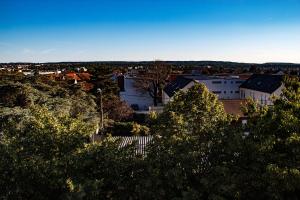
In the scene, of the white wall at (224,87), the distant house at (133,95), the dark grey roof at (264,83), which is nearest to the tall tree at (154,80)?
the distant house at (133,95)

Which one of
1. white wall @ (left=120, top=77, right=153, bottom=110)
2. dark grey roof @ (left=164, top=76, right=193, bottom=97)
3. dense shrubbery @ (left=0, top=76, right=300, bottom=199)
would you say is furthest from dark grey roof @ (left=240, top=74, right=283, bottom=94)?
dense shrubbery @ (left=0, top=76, right=300, bottom=199)

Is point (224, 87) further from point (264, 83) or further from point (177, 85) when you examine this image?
point (177, 85)

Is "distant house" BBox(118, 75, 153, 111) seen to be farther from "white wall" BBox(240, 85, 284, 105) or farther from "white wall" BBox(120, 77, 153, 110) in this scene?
"white wall" BBox(240, 85, 284, 105)

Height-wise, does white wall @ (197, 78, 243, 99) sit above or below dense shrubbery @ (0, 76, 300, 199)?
below

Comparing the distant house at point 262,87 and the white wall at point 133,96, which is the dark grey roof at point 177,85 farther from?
the distant house at point 262,87

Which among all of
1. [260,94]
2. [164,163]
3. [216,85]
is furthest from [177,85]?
[164,163]
